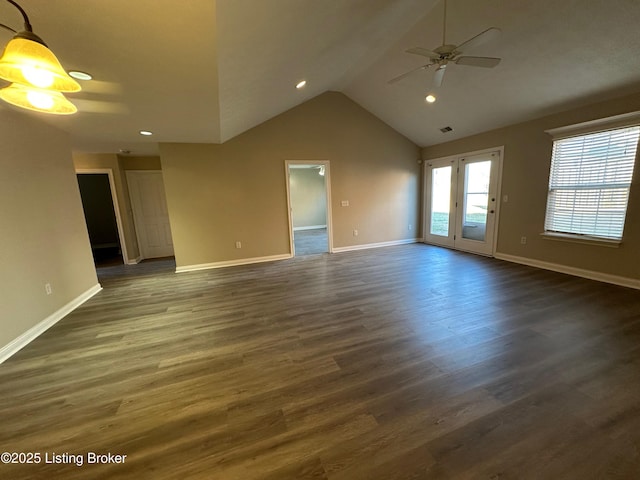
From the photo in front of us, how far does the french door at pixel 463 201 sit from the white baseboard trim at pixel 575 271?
0.41 m

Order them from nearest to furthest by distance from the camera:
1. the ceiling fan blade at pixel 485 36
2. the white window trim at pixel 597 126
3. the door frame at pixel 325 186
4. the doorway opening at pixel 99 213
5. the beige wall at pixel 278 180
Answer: the ceiling fan blade at pixel 485 36
the white window trim at pixel 597 126
the beige wall at pixel 278 180
the door frame at pixel 325 186
the doorway opening at pixel 99 213

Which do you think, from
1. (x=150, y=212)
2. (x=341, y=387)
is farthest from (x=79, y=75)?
(x=150, y=212)

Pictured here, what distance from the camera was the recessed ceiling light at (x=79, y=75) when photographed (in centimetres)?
199

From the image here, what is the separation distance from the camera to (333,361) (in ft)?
6.75

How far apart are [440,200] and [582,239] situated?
2.77 m

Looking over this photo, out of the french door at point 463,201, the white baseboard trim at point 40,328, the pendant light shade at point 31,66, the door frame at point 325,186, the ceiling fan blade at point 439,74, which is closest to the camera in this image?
the pendant light shade at point 31,66

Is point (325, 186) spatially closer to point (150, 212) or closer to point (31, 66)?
point (150, 212)

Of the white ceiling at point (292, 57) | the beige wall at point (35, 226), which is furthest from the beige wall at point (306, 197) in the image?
the beige wall at point (35, 226)

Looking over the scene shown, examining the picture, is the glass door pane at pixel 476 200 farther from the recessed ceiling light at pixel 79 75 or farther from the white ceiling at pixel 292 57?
the recessed ceiling light at pixel 79 75

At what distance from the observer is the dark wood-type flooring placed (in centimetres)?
129

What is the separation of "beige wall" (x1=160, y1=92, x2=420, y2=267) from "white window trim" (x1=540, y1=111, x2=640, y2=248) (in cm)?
289

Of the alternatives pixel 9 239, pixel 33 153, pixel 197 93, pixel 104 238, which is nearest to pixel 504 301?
pixel 197 93

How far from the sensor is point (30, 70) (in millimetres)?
1111

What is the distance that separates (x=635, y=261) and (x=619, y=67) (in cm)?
241
